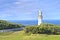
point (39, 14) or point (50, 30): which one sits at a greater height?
point (39, 14)

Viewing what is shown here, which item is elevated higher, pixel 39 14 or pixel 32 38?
pixel 39 14

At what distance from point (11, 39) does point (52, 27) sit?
6.10 meters

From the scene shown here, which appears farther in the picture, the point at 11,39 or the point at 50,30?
the point at 50,30

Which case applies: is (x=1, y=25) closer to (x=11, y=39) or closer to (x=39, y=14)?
(x=39, y=14)

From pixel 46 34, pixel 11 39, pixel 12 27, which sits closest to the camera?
pixel 11 39

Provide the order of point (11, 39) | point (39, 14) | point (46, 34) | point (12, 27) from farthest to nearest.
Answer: point (12, 27) < point (39, 14) < point (46, 34) < point (11, 39)

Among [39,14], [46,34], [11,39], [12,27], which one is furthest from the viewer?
[12,27]

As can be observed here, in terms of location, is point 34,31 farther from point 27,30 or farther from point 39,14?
point 39,14

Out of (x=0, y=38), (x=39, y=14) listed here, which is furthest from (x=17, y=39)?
(x=39, y=14)

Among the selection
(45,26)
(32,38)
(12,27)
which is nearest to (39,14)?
(45,26)

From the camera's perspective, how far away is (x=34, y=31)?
20.4 metres

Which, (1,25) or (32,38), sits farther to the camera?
(1,25)

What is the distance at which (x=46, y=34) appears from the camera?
20.2 meters

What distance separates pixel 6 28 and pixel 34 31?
5.93 metres
